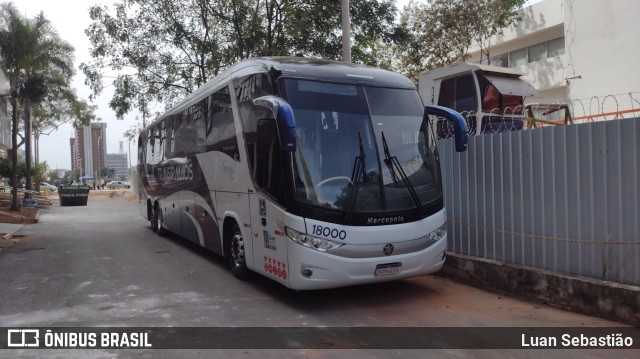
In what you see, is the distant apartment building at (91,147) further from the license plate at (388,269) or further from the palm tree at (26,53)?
the license plate at (388,269)

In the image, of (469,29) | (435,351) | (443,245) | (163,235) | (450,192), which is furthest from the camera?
(469,29)

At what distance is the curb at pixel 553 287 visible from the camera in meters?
5.42

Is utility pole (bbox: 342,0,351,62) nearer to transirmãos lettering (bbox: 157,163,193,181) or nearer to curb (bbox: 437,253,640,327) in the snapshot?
transirmãos lettering (bbox: 157,163,193,181)

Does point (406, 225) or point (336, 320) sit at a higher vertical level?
point (406, 225)

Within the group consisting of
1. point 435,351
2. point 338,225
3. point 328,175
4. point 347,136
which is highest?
point 347,136

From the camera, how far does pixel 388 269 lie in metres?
6.07

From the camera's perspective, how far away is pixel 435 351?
478cm

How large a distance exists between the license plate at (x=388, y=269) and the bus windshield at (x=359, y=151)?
686 mm

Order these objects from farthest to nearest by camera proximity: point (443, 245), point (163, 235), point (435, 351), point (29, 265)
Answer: point (163, 235), point (29, 265), point (443, 245), point (435, 351)

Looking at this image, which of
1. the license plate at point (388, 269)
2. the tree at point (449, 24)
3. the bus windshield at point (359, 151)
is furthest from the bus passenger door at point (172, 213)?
the tree at point (449, 24)

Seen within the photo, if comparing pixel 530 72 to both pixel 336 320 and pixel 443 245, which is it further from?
pixel 336 320

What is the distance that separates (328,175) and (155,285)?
358cm

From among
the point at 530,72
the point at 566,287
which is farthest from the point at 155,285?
the point at 530,72

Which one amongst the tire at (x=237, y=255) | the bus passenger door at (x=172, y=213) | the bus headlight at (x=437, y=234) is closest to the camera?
the bus headlight at (x=437, y=234)
